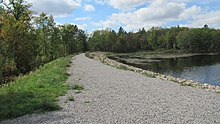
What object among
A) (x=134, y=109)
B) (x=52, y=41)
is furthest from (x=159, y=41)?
(x=134, y=109)

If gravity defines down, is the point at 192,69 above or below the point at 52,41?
below

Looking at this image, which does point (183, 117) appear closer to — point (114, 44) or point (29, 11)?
point (29, 11)

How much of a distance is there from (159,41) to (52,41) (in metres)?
83.9

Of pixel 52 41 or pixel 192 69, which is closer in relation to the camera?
pixel 192 69

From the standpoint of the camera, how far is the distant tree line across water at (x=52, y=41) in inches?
1361

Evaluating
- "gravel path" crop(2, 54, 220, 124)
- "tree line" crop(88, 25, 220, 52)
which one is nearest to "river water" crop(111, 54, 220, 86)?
"gravel path" crop(2, 54, 220, 124)

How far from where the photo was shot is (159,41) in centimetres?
13950

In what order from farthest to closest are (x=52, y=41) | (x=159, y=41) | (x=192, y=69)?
(x=159, y=41) < (x=52, y=41) < (x=192, y=69)

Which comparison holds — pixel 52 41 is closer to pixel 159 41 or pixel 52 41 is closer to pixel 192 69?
pixel 192 69

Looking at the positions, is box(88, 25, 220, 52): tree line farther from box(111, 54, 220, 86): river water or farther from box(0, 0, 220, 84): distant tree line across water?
box(111, 54, 220, 86): river water

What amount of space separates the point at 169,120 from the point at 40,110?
546 centimetres

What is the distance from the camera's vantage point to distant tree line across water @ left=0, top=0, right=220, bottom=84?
113 feet

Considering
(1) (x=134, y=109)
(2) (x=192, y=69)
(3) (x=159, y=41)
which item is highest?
(3) (x=159, y=41)

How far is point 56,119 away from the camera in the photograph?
9883 mm
